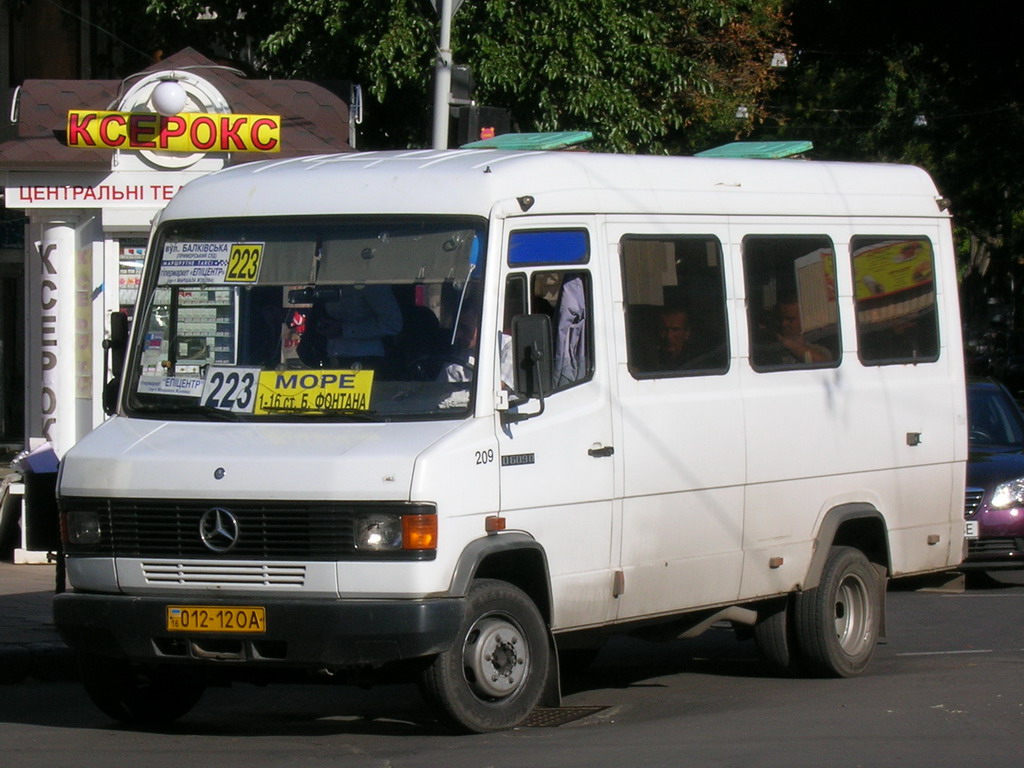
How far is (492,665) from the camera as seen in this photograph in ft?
24.4

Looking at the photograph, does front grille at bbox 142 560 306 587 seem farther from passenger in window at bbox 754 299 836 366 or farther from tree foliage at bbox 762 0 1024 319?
tree foliage at bbox 762 0 1024 319

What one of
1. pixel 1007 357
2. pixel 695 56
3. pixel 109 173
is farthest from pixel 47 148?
pixel 1007 357

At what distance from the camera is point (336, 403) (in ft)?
24.6

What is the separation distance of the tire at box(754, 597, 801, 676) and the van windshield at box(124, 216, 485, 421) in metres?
2.89

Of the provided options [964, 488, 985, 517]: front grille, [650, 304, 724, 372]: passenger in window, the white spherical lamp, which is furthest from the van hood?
[964, 488, 985, 517]: front grille

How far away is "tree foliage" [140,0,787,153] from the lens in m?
19.0

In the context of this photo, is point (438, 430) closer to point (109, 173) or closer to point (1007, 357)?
point (109, 173)

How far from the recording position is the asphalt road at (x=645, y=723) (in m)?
7.11

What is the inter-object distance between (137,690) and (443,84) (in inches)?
293

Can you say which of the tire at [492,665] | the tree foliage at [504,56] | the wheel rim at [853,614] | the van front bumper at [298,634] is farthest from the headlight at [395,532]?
the tree foliage at [504,56]

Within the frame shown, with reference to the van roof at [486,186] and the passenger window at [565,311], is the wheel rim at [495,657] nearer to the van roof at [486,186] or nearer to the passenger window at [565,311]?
the passenger window at [565,311]

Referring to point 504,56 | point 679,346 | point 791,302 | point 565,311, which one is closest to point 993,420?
point 791,302

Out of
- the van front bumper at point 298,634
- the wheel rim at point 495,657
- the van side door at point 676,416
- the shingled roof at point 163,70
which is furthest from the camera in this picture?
the shingled roof at point 163,70

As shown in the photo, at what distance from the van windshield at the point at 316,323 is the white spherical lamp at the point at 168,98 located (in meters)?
5.96
